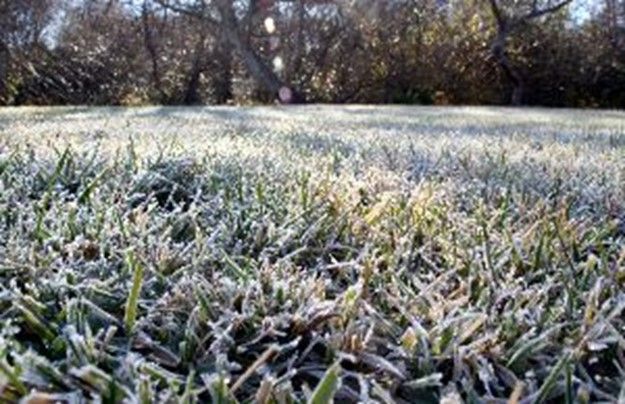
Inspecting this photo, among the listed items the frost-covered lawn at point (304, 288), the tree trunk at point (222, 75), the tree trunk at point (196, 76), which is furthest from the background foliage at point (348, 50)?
the frost-covered lawn at point (304, 288)

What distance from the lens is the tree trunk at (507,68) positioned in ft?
44.5

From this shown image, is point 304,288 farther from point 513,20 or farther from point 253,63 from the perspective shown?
point 513,20

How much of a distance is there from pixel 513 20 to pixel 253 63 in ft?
15.7

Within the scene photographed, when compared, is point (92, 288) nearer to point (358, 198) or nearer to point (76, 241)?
point (76, 241)

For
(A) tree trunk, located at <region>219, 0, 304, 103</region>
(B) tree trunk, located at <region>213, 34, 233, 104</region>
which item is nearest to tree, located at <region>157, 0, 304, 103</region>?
(A) tree trunk, located at <region>219, 0, 304, 103</region>

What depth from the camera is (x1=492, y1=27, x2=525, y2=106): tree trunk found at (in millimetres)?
13562

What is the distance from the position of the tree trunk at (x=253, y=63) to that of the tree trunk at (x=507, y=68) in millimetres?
3562

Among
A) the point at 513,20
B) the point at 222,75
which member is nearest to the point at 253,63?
the point at 222,75

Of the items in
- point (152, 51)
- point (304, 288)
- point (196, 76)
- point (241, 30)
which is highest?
point (241, 30)

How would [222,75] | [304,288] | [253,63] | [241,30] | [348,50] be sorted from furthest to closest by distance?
[222,75] → [348,50] → [241,30] → [253,63] → [304,288]

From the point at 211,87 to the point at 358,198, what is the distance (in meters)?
13.6

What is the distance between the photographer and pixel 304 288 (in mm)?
1229

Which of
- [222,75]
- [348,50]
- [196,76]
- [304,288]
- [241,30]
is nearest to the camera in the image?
[304,288]

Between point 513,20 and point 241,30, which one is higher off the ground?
point 513,20
